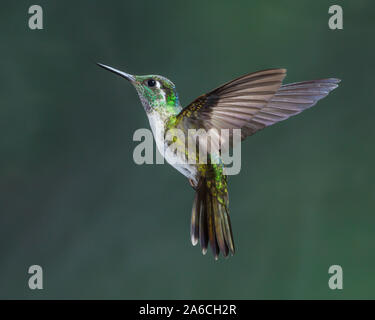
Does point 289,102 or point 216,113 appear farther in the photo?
point 289,102

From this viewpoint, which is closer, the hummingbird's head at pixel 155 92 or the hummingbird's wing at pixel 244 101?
the hummingbird's wing at pixel 244 101

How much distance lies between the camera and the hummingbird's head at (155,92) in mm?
765

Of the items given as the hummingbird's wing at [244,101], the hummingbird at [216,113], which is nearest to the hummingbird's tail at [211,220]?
the hummingbird at [216,113]

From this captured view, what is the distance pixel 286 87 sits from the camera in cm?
84

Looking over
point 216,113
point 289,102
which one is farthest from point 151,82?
point 289,102

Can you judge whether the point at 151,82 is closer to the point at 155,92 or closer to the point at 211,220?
the point at 155,92

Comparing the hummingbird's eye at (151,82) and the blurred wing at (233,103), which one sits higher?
the hummingbird's eye at (151,82)

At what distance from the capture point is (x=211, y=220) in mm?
851

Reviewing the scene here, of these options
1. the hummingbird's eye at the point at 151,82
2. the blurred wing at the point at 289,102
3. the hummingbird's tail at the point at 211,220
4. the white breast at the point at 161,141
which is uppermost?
the hummingbird's eye at the point at 151,82

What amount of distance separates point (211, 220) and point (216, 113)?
22cm

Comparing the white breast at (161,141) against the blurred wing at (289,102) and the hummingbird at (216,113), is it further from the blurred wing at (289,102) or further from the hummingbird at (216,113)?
the blurred wing at (289,102)

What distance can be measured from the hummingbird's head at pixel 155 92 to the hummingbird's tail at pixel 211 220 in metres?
0.15

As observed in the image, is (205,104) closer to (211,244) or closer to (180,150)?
(180,150)

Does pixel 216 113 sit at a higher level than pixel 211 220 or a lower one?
higher
